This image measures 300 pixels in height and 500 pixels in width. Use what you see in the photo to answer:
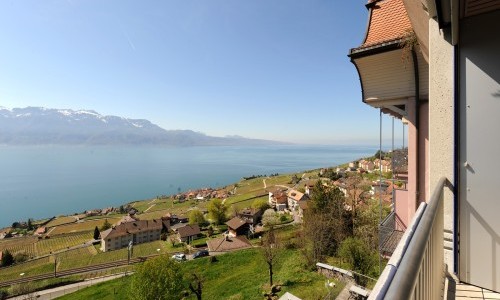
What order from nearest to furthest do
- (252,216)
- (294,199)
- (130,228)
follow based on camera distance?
(252,216) → (130,228) → (294,199)

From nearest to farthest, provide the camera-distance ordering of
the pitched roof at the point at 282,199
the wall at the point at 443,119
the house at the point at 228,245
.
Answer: the wall at the point at 443,119 → the house at the point at 228,245 → the pitched roof at the point at 282,199

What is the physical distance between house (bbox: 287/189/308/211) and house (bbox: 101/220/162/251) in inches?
1073

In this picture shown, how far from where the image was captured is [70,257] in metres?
44.3

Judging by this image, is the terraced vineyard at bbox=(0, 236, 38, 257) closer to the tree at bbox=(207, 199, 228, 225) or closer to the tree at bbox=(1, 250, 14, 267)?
the tree at bbox=(1, 250, 14, 267)

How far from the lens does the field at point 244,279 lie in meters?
17.4

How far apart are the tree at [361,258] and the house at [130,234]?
46.8 metres

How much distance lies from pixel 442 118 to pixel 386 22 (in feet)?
11.3

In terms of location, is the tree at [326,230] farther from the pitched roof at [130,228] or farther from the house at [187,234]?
the pitched roof at [130,228]

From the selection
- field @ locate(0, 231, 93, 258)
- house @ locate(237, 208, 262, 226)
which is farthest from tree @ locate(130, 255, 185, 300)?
field @ locate(0, 231, 93, 258)

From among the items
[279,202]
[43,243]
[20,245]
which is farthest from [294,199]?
[20,245]

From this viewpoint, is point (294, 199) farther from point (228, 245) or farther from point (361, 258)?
point (361, 258)

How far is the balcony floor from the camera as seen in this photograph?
247 cm

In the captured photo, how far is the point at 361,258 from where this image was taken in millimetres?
15500

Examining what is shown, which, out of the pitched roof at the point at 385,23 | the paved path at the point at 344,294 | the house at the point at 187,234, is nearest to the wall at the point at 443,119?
the pitched roof at the point at 385,23
